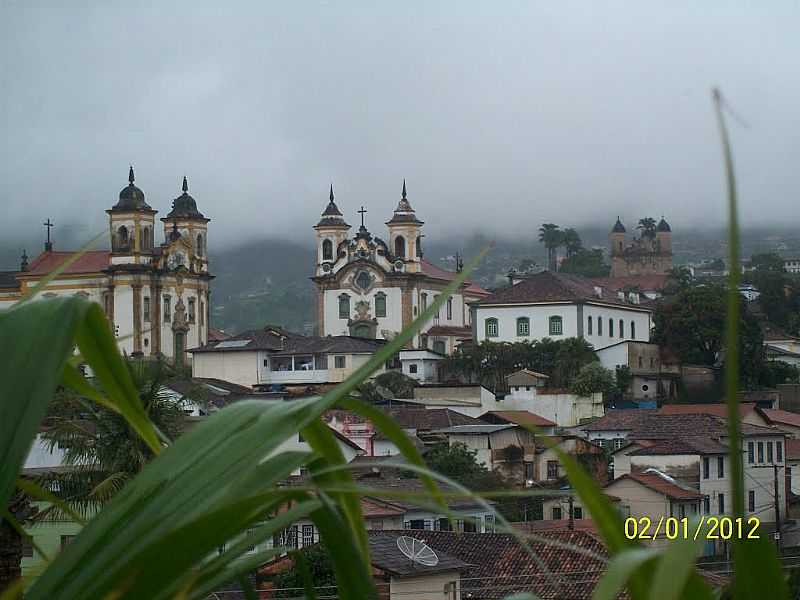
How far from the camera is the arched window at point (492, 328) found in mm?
46500

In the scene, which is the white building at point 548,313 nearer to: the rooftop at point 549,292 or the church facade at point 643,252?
the rooftop at point 549,292

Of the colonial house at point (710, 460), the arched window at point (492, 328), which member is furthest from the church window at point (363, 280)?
the colonial house at point (710, 460)

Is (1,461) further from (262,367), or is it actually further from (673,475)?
(262,367)

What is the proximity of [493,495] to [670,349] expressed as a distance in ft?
147

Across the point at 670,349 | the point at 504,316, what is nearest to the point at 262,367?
the point at 504,316

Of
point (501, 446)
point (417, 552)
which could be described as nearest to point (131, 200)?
point (501, 446)

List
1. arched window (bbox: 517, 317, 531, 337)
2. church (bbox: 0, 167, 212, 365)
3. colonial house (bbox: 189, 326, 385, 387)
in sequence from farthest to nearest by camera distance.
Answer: church (bbox: 0, 167, 212, 365)
arched window (bbox: 517, 317, 531, 337)
colonial house (bbox: 189, 326, 385, 387)

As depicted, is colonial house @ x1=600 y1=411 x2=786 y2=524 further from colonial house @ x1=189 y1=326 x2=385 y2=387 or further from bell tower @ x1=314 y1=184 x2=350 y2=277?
bell tower @ x1=314 y1=184 x2=350 y2=277

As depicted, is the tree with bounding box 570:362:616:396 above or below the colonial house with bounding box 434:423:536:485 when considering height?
above

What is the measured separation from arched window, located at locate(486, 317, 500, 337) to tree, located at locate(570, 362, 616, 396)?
16.6 feet

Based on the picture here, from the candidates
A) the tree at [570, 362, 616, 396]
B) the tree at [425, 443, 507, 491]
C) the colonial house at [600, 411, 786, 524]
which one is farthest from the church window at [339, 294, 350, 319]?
the colonial house at [600, 411, 786, 524]

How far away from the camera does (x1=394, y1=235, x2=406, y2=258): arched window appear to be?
5516 cm

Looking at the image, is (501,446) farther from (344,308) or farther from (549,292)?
(344,308)

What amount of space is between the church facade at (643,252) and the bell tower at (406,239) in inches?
2486
